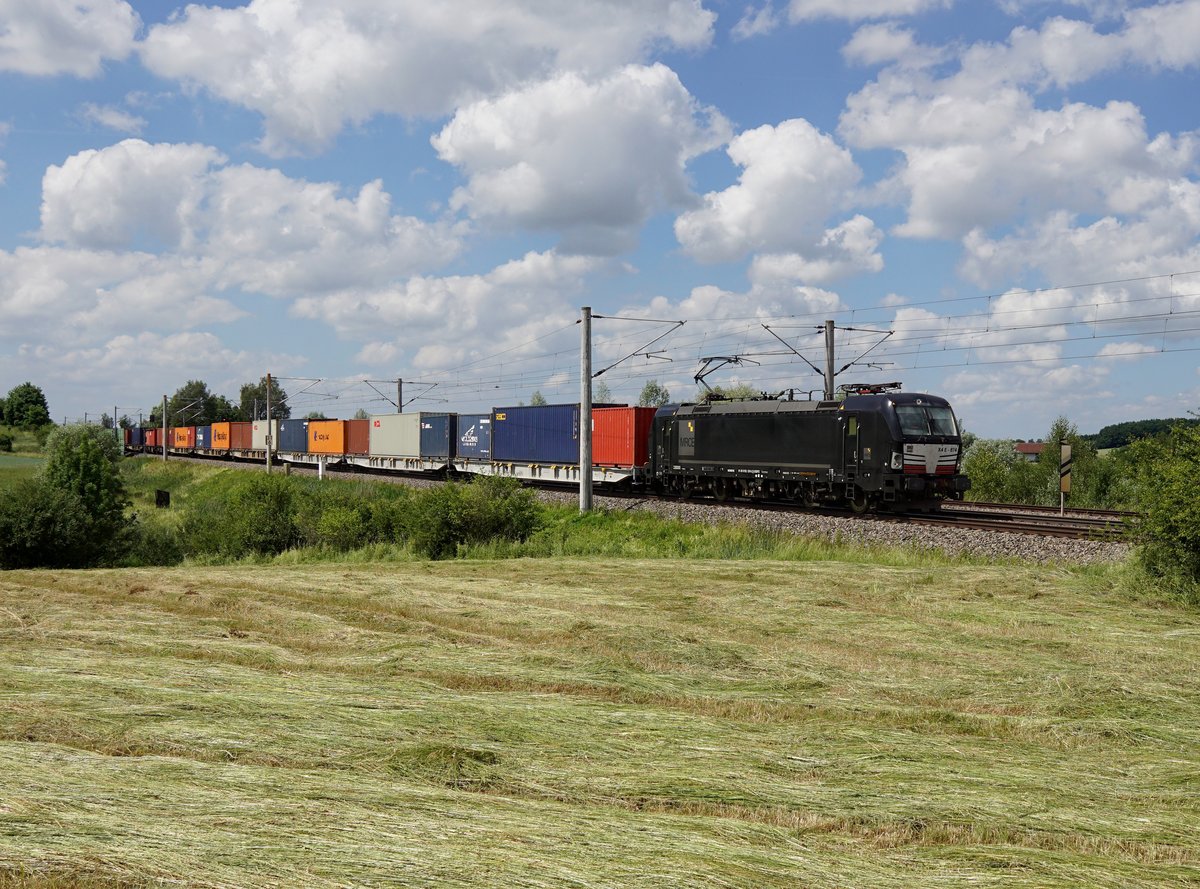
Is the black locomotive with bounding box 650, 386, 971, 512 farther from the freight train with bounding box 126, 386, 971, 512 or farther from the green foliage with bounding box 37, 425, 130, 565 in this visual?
the green foliage with bounding box 37, 425, 130, 565

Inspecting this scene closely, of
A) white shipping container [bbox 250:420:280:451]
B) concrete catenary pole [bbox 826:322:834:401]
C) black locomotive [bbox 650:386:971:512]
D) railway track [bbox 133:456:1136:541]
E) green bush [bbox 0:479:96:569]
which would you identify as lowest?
green bush [bbox 0:479:96:569]

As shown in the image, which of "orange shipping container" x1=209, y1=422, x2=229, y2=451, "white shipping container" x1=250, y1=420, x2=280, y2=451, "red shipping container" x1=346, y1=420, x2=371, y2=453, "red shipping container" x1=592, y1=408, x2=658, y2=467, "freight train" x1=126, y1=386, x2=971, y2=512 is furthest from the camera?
"orange shipping container" x1=209, y1=422, x2=229, y2=451

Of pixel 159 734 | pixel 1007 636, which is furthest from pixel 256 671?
pixel 1007 636

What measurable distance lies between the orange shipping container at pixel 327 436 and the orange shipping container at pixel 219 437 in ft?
64.7

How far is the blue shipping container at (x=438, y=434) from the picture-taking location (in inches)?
2255

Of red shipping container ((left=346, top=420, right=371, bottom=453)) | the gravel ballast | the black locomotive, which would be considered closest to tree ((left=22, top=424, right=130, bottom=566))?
the gravel ballast

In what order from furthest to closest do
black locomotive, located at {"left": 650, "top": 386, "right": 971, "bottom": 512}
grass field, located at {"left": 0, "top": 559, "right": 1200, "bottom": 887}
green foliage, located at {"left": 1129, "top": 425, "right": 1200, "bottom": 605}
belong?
black locomotive, located at {"left": 650, "top": 386, "right": 971, "bottom": 512} → green foliage, located at {"left": 1129, "top": 425, "right": 1200, "bottom": 605} → grass field, located at {"left": 0, "top": 559, "right": 1200, "bottom": 887}

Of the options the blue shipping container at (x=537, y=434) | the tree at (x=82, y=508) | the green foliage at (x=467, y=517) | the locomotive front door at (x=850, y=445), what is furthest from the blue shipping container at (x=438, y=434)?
the locomotive front door at (x=850, y=445)

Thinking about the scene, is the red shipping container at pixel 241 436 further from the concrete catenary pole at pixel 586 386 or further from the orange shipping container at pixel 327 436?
the concrete catenary pole at pixel 586 386

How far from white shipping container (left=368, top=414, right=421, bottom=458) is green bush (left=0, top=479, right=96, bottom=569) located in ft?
84.1

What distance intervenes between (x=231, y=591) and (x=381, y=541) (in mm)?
13179

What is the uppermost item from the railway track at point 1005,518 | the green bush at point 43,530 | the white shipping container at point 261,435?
the white shipping container at point 261,435

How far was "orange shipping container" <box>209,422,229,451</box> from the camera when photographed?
297ft

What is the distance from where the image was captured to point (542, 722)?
8117 mm
